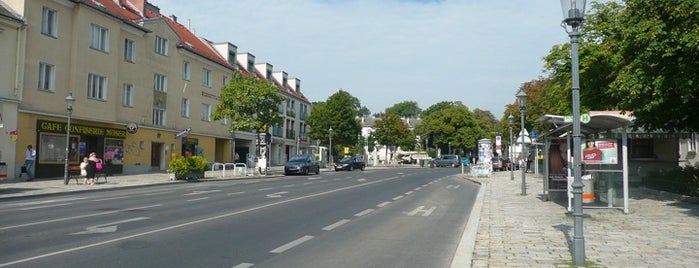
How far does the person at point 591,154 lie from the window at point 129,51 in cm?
2901

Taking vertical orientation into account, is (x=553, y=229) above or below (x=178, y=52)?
below

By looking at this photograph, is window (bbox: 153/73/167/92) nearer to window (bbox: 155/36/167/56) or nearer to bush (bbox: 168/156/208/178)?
window (bbox: 155/36/167/56)

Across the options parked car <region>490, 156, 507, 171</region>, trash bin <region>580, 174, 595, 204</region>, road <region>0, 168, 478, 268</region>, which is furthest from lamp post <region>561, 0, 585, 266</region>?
parked car <region>490, 156, 507, 171</region>

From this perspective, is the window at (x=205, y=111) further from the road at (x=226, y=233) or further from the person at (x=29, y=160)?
the road at (x=226, y=233)

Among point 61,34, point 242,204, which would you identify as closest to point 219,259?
point 242,204

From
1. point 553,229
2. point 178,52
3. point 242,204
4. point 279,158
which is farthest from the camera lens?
point 279,158

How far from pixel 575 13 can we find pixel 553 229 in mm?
4740

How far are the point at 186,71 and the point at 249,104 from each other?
25.3ft

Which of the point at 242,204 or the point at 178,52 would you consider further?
the point at 178,52

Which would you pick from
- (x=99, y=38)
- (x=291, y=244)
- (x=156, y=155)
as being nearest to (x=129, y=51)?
(x=99, y=38)

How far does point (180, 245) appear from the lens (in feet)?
26.7

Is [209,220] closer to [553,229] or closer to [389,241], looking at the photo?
[389,241]

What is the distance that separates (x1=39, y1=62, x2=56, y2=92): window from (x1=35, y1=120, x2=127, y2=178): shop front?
1.81 meters

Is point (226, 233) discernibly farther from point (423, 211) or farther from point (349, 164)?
point (349, 164)
